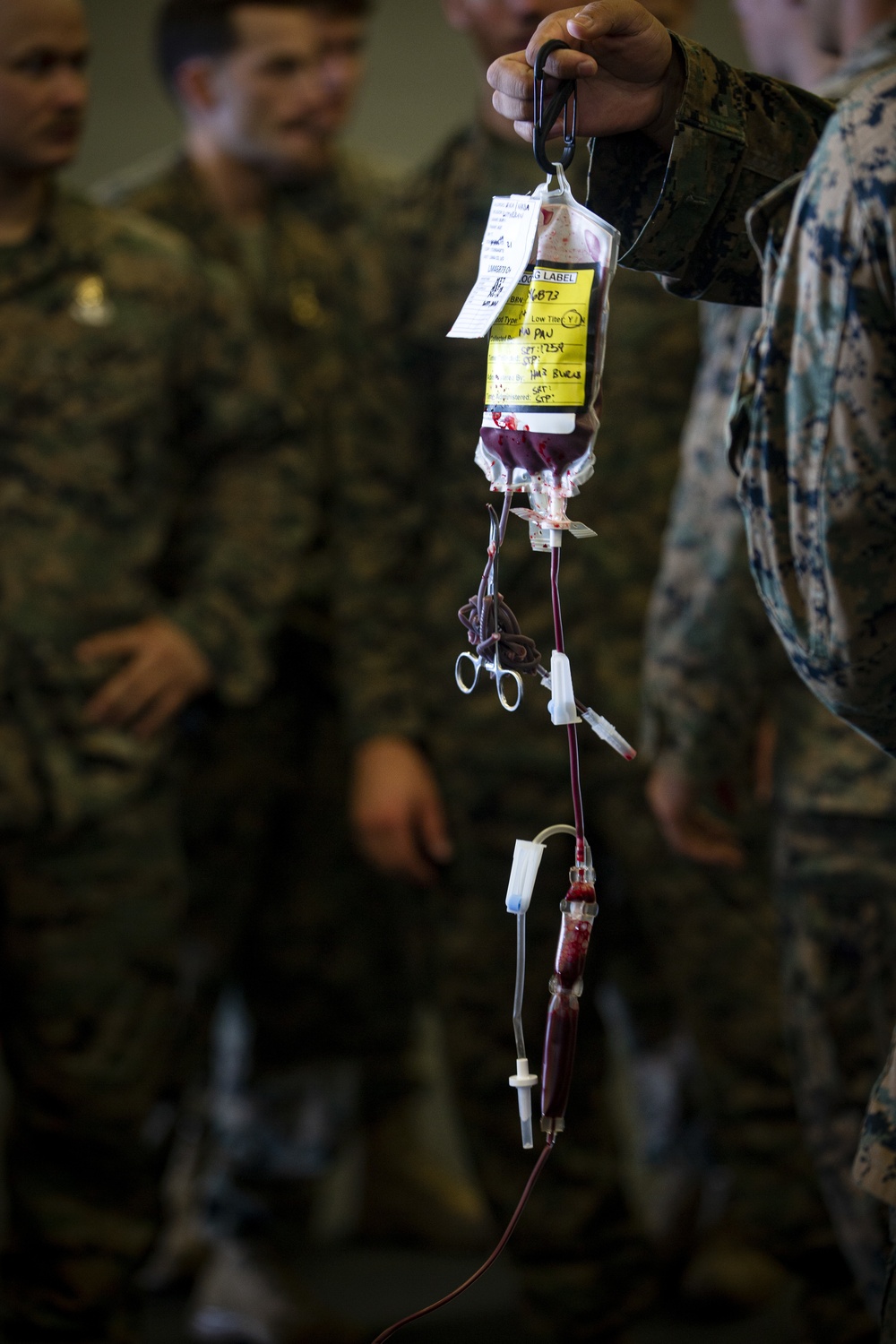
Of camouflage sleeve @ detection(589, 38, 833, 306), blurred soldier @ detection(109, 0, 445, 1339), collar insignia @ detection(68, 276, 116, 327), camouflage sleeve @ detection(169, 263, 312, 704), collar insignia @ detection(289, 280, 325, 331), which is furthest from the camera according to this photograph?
collar insignia @ detection(289, 280, 325, 331)

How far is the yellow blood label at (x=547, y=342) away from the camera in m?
0.65

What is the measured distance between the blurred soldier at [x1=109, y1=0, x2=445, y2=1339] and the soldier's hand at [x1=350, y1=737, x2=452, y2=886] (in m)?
0.40

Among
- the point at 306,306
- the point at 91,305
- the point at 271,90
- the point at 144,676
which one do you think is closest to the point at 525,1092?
the point at 144,676

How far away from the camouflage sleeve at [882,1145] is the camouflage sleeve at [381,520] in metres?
0.88

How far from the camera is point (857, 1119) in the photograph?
45.6 inches

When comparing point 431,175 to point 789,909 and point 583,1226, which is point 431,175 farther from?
point 583,1226

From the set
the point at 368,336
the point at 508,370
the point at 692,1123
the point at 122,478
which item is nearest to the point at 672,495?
the point at 368,336

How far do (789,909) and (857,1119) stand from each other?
0.58 feet

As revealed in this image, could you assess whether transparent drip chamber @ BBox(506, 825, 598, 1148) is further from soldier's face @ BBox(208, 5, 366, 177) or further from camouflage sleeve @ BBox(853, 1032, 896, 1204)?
soldier's face @ BBox(208, 5, 366, 177)

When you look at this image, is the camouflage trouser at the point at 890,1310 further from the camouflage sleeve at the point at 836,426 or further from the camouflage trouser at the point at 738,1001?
the camouflage trouser at the point at 738,1001

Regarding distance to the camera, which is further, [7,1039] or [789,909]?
[7,1039]

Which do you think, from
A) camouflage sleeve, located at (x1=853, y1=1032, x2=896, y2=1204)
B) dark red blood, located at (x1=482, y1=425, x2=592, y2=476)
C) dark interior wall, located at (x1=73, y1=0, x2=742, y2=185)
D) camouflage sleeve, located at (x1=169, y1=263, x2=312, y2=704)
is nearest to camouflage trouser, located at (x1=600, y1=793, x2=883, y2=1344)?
camouflage sleeve, located at (x1=169, y1=263, x2=312, y2=704)

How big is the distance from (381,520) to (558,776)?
1.12 ft

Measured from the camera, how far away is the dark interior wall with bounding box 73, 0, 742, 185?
282cm
